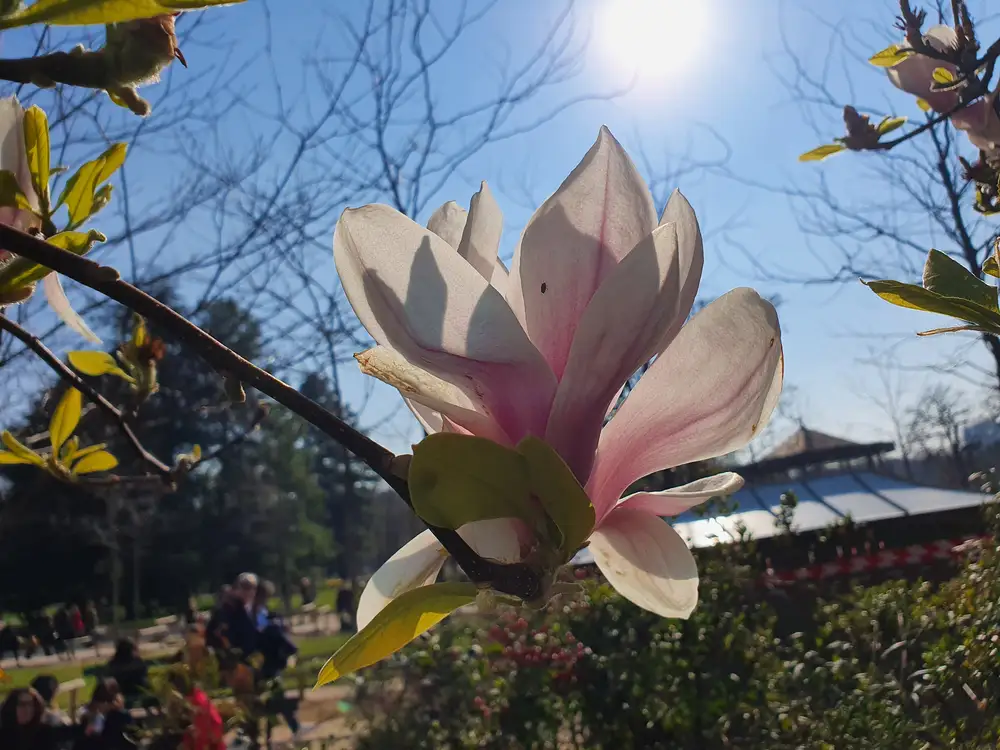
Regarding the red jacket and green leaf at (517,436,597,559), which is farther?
the red jacket

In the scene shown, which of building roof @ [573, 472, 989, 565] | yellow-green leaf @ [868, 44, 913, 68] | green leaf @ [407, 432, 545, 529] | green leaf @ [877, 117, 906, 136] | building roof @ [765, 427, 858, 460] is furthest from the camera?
building roof @ [765, 427, 858, 460]

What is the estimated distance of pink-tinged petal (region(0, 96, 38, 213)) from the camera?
45 centimetres

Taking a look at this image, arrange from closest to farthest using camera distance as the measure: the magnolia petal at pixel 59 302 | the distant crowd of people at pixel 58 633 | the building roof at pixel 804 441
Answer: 1. the magnolia petal at pixel 59 302
2. the distant crowd of people at pixel 58 633
3. the building roof at pixel 804 441

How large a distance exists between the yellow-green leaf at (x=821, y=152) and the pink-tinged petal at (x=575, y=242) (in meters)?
0.61

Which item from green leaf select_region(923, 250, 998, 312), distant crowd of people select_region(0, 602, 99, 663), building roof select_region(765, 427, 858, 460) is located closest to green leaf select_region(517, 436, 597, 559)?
green leaf select_region(923, 250, 998, 312)

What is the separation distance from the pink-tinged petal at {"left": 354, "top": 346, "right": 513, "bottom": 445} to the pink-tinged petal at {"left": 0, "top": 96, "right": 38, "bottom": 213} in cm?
29

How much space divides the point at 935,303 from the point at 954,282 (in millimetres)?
53

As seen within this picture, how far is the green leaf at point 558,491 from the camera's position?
251 mm

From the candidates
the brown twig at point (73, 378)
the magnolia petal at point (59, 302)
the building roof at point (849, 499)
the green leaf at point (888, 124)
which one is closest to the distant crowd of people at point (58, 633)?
the building roof at point (849, 499)

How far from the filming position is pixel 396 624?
27cm

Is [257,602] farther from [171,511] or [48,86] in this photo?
[171,511]

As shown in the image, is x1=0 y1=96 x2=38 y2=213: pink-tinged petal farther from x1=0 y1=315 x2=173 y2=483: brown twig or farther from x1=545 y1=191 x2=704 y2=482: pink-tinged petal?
x1=545 y1=191 x2=704 y2=482: pink-tinged petal

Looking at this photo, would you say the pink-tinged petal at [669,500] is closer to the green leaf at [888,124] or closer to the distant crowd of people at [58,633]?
the green leaf at [888,124]

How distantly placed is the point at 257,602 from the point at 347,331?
1297 mm
